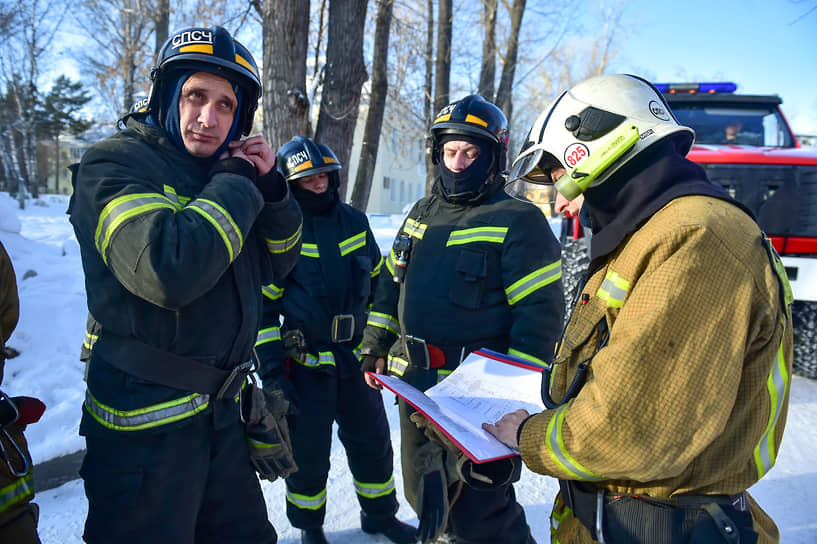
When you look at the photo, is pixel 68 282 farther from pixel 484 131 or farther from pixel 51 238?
pixel 51 238

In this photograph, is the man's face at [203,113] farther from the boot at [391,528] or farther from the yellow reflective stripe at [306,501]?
the boot at [391,528]

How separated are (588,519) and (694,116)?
19.6 feet

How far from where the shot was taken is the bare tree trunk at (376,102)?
764cm

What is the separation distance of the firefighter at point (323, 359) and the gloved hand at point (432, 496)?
0.92m

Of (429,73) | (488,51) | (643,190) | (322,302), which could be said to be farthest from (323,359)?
(488,51)

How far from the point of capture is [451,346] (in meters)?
2.47

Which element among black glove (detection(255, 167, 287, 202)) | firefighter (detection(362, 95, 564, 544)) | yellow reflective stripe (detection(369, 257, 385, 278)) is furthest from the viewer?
yellow reflective stripe (detection(369, 257, 385, 278))

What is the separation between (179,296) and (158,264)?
0.11m

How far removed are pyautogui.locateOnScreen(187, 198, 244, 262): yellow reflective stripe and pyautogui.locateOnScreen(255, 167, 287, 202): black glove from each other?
0.34 meters

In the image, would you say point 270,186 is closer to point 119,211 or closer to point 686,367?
point 119,211

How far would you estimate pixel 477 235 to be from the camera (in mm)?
2475

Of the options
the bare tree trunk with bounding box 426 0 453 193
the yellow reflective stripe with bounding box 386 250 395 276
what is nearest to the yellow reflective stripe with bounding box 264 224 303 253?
the yellow reflective stripe with bounding box 386 250 395 276

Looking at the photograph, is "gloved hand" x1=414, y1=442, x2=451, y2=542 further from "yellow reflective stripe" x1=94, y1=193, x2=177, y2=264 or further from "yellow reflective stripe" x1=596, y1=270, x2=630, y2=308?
"yellow reflective stripe" x1=94, y1=193, x2=177, y2=264

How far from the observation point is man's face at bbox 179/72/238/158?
1.87 m
